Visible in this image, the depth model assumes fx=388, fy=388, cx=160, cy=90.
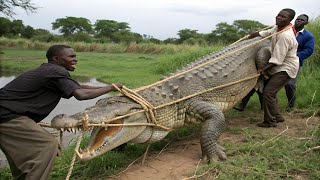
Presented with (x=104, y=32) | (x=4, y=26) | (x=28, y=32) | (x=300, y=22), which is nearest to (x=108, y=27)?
(x=104, y=32)

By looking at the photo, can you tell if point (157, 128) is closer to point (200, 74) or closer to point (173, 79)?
point (173, 79)

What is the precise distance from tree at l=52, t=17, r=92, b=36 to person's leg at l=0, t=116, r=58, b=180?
1813 inches

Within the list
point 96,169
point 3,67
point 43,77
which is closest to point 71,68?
point 43,77

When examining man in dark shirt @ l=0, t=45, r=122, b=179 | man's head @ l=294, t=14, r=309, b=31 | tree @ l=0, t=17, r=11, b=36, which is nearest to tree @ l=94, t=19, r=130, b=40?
tree @ l=0, t=17, r=11, b=36

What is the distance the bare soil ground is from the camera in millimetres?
3999

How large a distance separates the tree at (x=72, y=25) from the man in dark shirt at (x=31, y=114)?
151ft

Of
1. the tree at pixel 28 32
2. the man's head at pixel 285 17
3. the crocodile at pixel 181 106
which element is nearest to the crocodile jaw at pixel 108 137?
the crocodile at pixel 181 106

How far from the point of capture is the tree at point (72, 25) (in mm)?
48000

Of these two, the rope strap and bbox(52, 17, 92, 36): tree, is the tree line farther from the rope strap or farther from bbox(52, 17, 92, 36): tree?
the rope strap

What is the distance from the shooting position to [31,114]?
11.0 ft

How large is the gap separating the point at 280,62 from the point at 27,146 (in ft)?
11.1

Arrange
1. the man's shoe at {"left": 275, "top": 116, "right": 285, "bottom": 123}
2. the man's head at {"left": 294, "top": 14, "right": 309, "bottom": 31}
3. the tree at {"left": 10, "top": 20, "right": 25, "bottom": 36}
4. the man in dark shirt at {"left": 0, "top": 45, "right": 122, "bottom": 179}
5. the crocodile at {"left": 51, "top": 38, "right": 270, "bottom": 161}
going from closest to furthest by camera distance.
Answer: the man in dark shirt at {"left": 0, "top": 45, "right": 122, "bottom": 179}
the crocodile at {"left": 51, "top": 38, "right": 270, "bottom": 161}
the man's shoe at {"left": 275, "top": 116, "right": 285, "bottom": 123}
the man's head at {"left": 294, "top": 14, "right": 309, "bottom": 31}
the tree at {"left": 10, "top": 20, "right": 25, "bottom": 36}

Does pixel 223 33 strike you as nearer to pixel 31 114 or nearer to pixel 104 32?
pixel 104 32

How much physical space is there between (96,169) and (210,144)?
1279 millimetres
